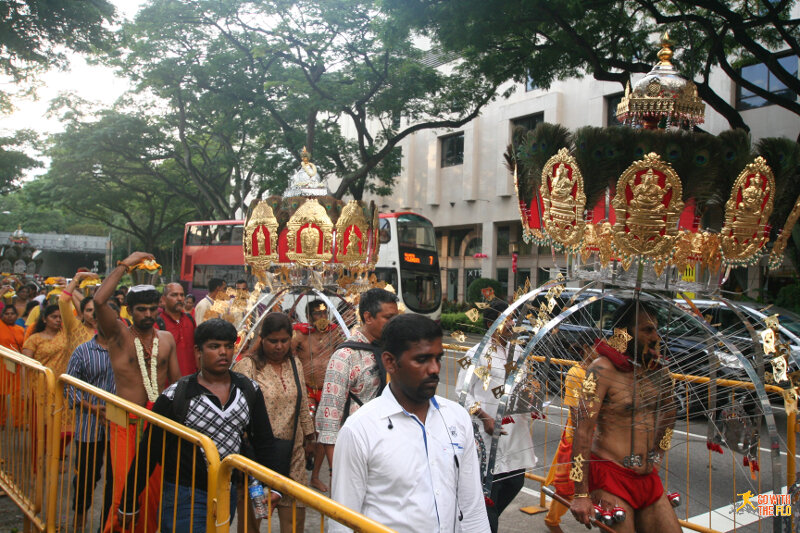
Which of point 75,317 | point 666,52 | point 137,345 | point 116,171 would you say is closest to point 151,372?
point 137,345

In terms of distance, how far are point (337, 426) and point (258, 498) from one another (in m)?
1.28

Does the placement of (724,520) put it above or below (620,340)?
below

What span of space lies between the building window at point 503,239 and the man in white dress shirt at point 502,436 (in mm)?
22786

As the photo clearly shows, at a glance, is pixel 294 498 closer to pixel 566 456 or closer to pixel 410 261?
pixel 566 456

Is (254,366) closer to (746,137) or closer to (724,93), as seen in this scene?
(746,137)

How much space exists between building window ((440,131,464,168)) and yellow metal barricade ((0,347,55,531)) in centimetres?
2467

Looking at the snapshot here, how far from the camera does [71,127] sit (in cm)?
2580

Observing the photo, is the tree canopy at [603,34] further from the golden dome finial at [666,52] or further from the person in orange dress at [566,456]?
the person in orange dress at [566,456]

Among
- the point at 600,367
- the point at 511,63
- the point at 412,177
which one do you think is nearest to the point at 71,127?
the point at 412,177

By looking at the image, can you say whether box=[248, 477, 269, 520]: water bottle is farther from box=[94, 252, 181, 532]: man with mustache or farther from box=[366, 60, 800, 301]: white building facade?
box=[366, 60, 800, 301]: white building facade

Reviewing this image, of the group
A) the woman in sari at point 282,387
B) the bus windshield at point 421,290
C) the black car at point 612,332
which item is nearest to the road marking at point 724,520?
the black car at point 612,332

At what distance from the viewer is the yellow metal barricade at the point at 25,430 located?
4.09m

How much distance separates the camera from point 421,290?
19.4m

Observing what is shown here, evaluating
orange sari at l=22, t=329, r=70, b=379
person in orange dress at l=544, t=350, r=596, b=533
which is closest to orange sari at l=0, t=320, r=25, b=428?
orange sari at l=22, t=329, r=70, b=379
